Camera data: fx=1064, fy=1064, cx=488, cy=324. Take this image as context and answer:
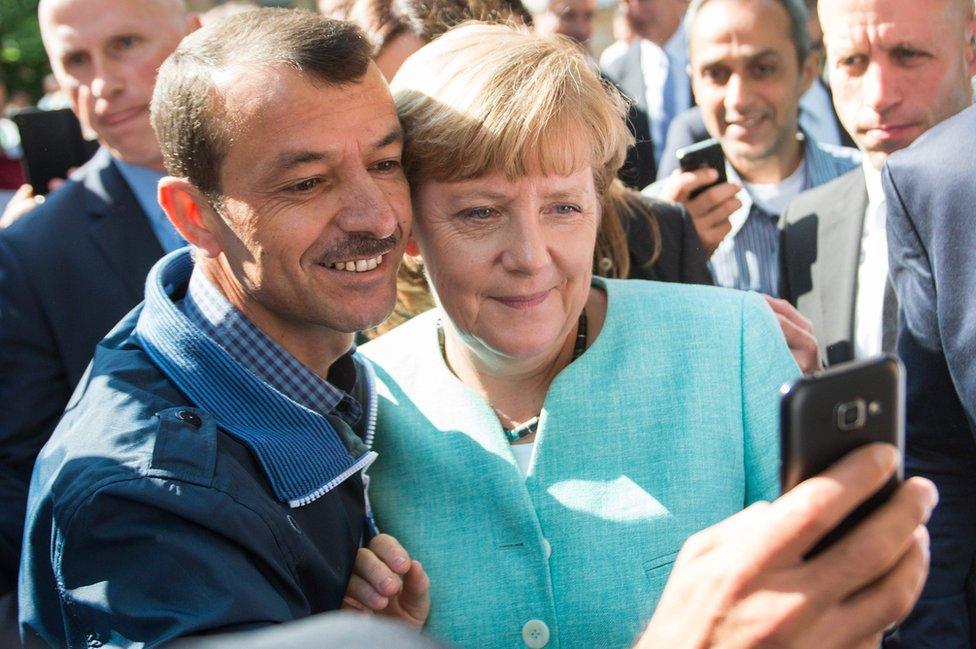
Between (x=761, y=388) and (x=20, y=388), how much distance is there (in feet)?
6.13

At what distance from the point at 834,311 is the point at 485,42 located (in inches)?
60.3

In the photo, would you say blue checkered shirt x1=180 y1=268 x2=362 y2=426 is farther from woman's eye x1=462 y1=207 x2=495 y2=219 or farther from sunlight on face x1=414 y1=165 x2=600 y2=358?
woman's eye x1=462 y1=207 x2=495 y2=219

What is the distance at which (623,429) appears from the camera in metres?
2.20

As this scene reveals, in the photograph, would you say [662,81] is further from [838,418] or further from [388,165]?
[838,418]

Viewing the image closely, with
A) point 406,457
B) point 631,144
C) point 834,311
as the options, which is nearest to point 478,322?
point 406,457

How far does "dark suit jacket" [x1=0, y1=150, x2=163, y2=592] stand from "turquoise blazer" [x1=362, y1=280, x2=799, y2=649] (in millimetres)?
999

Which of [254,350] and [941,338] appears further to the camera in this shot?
[941,338]

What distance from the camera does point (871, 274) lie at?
3182mm

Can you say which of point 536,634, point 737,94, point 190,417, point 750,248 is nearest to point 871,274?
point 750,248

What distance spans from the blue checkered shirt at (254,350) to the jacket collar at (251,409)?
6 cm

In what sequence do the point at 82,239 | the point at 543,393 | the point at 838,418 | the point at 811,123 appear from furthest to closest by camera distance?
the point at 811,123 → the point at 82,239 → the point at 543,393 → the point at 838,418

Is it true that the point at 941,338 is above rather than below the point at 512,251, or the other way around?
below

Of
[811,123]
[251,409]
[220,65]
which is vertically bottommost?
[811,123]

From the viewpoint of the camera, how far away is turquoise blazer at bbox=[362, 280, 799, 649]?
Answer: 207 centimetres
